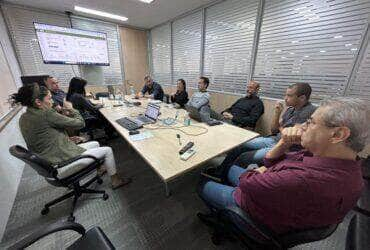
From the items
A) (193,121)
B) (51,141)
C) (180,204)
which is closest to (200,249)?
(180,204)

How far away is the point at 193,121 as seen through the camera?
2203 millimetres

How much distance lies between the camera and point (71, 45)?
398 centimetres

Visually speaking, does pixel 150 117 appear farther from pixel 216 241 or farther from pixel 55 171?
pixel 216 241

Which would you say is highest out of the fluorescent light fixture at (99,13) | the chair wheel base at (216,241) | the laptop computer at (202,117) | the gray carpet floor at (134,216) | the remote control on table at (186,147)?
the fluorescent light fixture at (99,13)

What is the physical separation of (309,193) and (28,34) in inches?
232

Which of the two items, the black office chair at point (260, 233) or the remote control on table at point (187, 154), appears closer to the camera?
the black office chair at point (260, 233)

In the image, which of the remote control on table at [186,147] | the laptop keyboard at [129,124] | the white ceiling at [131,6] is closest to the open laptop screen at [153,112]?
the laptop keyboard at [129,124]

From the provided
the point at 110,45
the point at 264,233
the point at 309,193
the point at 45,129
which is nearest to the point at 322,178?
the point at 309,193

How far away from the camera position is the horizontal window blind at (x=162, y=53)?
196 inches

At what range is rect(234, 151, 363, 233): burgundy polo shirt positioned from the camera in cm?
70

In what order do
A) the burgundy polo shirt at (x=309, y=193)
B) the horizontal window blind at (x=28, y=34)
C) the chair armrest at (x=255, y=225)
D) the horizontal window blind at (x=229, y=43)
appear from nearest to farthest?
the burgundy polo shirt at (x=309, y=193), the chair armrest at (x=255, y=225), the horizontal window blind at (x=229, y=43), the horizontal window blind at (x=28, y=34)

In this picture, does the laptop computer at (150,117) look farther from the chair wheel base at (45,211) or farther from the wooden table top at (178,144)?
the chair wheel base at (45,211)

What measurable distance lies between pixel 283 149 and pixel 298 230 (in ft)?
1.63

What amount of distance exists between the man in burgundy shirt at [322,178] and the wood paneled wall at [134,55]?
5666mm
